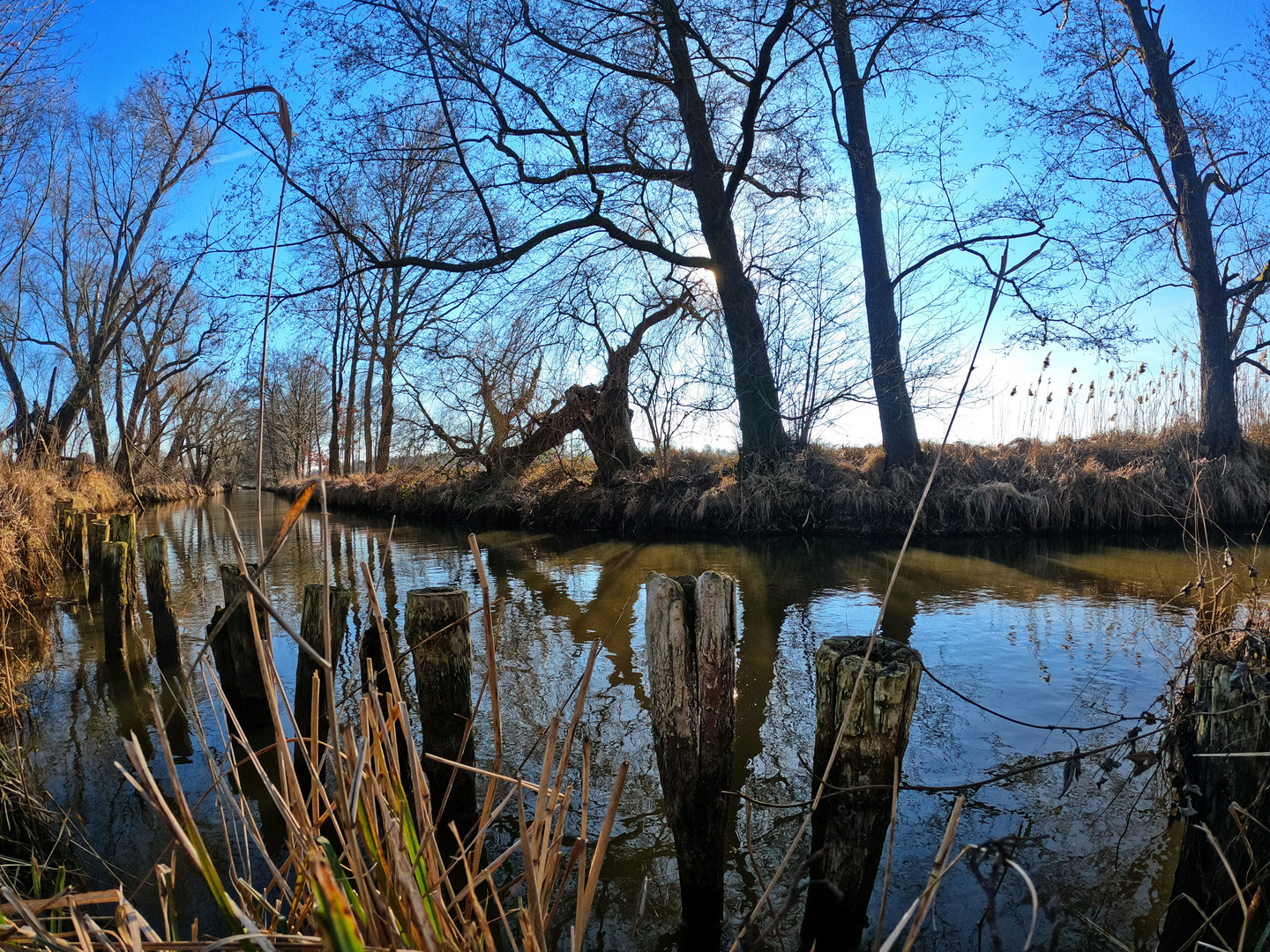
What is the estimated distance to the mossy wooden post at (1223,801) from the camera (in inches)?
68.8

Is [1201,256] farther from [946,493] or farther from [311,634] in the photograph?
[311,634]

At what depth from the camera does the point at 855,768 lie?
6.59 feet

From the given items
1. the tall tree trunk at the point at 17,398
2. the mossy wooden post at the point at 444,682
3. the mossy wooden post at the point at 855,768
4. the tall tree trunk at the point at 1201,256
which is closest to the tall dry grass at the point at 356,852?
the mossy wooden post at the point at 855,768

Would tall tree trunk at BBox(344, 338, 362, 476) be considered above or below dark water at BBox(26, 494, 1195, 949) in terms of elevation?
above

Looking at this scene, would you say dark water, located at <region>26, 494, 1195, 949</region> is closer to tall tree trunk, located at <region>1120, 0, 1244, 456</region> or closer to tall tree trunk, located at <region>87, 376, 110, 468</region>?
tall tree trunk, located at <region>1120, 0, 1244, 456</region>

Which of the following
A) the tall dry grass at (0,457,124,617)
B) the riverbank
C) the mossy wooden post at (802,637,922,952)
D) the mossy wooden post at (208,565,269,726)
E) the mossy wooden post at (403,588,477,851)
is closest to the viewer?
the mossy wooden post at (802,637,922,952)

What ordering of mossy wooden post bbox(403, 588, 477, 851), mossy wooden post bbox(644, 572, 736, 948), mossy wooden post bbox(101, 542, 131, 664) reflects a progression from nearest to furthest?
1. mossy wooden post bbox(644, 572, 736, 948)
2. mossy wooden post bbox(403, 588, 477, 851)
3. mossy wooden post bbox(101, 542, 131, 664)

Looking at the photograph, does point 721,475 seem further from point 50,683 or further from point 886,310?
point 50,683

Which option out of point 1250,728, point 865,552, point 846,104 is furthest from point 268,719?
point 846,104

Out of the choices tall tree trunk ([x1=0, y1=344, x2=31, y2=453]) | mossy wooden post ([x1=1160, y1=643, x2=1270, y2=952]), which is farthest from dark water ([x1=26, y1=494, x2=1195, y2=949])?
tall tree trunk ([x1=0, y1=344, x2=31, y2=453])

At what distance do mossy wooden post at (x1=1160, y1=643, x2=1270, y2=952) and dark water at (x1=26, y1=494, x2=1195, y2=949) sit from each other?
35 centimetres

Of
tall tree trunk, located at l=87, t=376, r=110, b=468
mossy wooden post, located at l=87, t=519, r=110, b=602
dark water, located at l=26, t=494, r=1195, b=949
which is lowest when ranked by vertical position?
dark water, located at l=26, t=494, r=1195, b=949

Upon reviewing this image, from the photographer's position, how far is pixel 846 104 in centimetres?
1152

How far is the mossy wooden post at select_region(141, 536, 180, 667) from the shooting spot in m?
4.73
